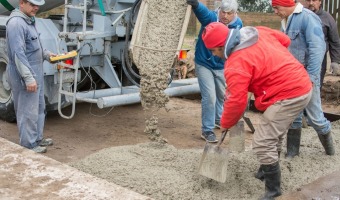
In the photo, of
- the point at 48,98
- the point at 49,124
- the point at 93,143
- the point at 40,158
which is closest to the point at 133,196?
the point at 40,158

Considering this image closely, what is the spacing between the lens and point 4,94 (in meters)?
6.81

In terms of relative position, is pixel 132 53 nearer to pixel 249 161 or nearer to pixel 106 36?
pixel 106 36

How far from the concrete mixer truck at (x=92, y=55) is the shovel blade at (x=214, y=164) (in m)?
1.69

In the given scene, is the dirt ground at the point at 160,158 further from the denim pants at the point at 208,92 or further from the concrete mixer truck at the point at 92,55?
the concrete mixer truck at the point at 92,55

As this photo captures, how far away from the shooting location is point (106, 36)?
6.19 m

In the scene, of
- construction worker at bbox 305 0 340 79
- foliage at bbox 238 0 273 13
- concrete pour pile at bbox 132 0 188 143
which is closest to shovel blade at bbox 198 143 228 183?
concrete pour pile at bbox 132 0 188 143

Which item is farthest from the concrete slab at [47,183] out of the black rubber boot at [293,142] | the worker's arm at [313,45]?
the worker's arm at [313,45]

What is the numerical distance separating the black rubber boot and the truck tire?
3.59 metres

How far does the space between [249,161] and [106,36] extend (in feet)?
8.18

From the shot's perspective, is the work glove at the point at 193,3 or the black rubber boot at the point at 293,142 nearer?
the black rubber boot at the point at 293,142

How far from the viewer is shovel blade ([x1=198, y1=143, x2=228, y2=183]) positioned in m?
4.20

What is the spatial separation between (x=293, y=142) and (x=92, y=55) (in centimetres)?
275

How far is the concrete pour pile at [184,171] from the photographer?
4.17 metres

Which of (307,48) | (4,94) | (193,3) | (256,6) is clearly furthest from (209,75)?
(256,6)
